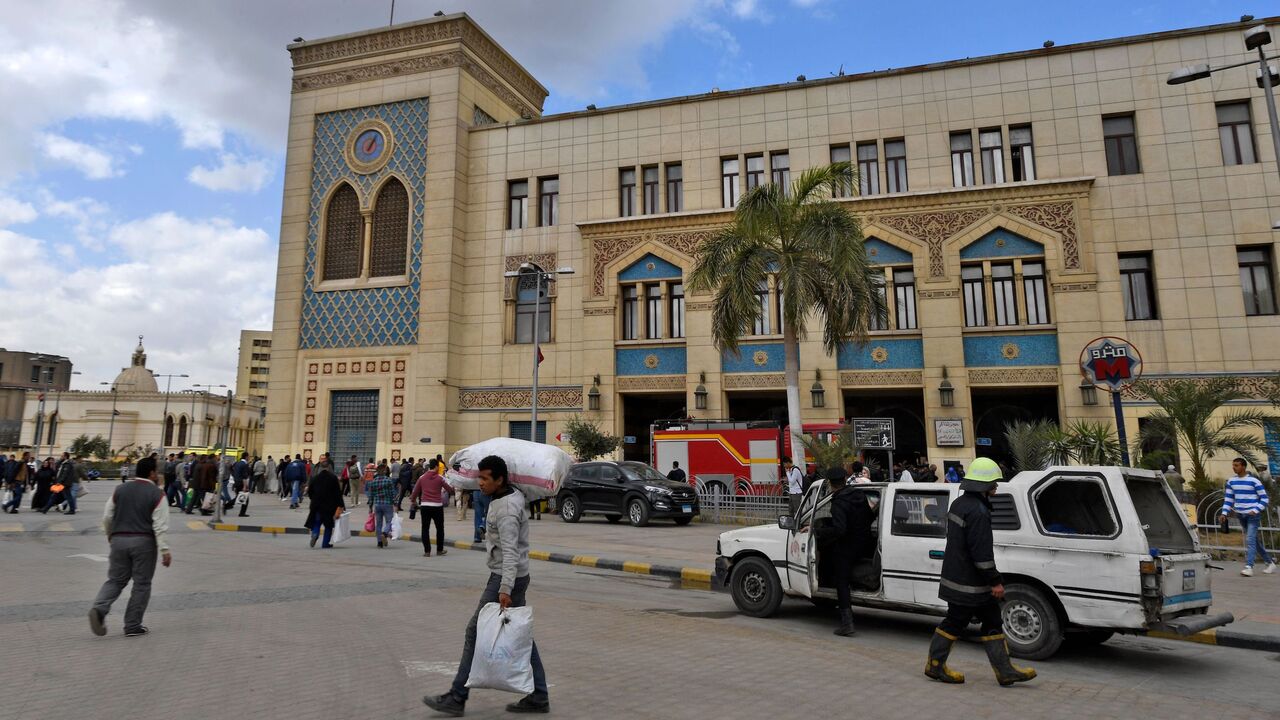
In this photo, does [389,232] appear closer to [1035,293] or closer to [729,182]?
[729,182]

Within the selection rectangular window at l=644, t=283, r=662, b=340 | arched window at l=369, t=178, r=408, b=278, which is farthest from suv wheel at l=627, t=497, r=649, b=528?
arched window at l=369, t=178, r=408, b=278

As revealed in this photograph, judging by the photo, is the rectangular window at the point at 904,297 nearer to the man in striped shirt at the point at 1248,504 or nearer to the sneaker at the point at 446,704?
the man in striped shirt at the point at 1248,504

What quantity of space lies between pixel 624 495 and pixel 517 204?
15934 millimetres

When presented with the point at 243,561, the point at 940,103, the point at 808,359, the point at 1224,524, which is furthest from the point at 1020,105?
the point at 243,561

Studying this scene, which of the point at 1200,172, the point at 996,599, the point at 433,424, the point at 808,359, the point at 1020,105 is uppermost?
the point at 1020,105

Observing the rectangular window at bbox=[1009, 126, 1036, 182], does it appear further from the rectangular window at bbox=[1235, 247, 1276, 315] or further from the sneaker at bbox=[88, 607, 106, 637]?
the sneaker at bbox=[88, 607, 106, 637]

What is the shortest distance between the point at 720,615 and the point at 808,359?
18244mm

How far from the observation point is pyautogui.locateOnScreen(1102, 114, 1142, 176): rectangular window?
25.0 metres

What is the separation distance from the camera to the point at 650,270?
28.8m

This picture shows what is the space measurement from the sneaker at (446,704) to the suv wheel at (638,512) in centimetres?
1449

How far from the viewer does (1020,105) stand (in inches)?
1022

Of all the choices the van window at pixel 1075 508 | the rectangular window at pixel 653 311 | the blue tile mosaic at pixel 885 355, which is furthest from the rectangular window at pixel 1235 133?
the van window at pixel 1075 508

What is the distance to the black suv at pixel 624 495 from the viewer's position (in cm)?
1916

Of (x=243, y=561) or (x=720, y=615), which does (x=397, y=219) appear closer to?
(x=243, y=561)
